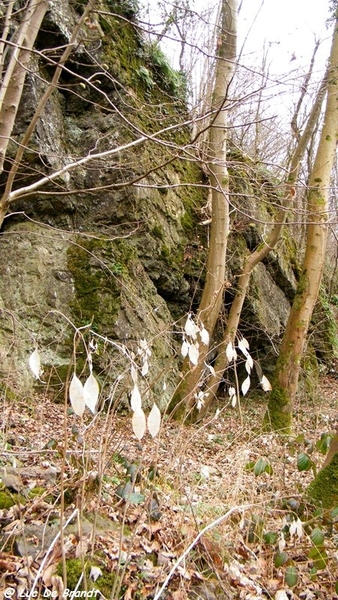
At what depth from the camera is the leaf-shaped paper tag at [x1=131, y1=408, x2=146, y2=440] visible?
1.23 m

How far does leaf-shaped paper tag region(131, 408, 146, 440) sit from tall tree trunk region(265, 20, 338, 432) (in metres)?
4.98

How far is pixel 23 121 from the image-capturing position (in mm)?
5430

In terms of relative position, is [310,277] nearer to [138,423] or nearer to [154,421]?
[154,421]

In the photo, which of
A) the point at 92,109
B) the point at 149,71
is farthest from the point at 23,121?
the point at 149,71

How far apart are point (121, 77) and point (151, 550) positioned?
6.96 metres

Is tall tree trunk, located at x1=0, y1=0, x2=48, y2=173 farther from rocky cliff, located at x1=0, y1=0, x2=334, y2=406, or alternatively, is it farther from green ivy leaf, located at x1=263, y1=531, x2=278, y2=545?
green ivy leaf, located at x1=263, y1=531, x2=278, y2=545

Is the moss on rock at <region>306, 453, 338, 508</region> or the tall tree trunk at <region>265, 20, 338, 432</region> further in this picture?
the tall tree trunk at <region>265, 20, 338, 432</region>

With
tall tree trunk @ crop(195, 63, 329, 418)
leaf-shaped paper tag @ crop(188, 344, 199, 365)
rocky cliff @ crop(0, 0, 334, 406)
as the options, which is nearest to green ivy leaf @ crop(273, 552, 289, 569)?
leaf-shaped paper tag @ crop(188, 344, 199, 365)

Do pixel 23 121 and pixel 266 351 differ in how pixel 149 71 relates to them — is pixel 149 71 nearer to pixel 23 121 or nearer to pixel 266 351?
pixel 23 121

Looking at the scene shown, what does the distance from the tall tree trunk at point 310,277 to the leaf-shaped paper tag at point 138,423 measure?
196 inches

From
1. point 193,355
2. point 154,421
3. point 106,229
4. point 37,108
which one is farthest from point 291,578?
point 106,229

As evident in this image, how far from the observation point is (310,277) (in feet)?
19.5

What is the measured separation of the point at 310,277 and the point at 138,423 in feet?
17.3

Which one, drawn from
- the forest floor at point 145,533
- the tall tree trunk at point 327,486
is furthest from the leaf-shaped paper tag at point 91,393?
the tall tree trunk at point 327,486
